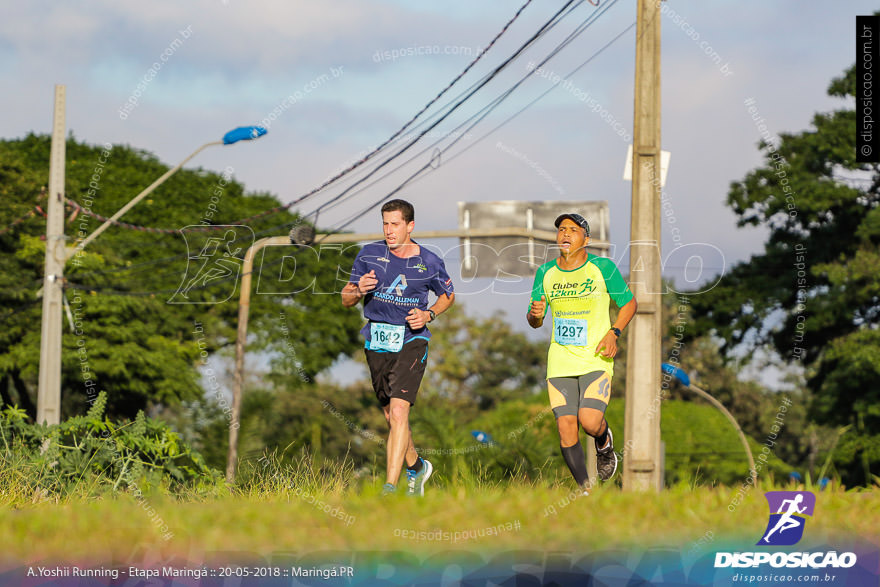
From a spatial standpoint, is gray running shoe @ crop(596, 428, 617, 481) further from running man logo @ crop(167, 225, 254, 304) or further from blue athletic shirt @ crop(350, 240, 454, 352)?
running man logo @ crop(167, 225, 254, 304)

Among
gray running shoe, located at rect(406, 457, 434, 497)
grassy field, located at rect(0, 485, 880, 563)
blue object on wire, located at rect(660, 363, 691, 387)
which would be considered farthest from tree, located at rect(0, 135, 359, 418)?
grassy field, located at rect(0, 485, 880, 563)

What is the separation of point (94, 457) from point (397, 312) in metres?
3.71

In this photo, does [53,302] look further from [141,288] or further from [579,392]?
[141,288]

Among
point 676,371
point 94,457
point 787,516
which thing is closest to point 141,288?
point 676,371

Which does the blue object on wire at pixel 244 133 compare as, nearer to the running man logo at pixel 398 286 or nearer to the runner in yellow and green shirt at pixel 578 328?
the running man logo at pixel 398 286

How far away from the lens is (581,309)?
8227 millimetres

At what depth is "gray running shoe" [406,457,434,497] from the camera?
804cm

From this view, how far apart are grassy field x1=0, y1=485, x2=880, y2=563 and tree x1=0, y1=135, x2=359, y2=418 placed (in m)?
18.4

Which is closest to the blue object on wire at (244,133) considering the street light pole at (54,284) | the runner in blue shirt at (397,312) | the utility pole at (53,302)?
the street light pole at (54,284)

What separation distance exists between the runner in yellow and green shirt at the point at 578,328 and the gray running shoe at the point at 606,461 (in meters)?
0.37

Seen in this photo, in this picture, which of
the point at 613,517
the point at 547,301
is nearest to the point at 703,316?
the point at 547,301

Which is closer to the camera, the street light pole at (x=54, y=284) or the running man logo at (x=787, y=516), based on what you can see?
the running man logo at (x=787, y=516)

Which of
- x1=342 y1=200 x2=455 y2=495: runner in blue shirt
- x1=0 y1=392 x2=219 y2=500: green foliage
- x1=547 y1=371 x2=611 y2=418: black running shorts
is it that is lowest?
x1=0 y1=392 x2=219 y2=500: green foliage

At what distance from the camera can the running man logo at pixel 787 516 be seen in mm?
6055
